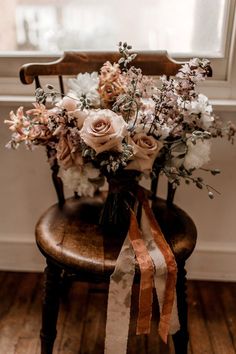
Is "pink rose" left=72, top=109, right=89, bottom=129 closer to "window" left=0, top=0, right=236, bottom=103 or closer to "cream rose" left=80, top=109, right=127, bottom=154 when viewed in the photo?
"cream rose" left=80, top=109, right=127, bottom=154

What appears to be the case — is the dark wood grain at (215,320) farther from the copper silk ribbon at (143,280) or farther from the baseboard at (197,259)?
the copper silk ribbon at (143,280)

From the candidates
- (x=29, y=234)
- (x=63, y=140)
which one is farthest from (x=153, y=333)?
(x=63, y=140)

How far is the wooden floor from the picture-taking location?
1.44 m

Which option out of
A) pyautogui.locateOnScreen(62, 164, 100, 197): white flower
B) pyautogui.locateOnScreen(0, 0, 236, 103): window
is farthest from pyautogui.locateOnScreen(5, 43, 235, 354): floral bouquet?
pyautogui.locateOnScreen(0, 0, 236, 103): window

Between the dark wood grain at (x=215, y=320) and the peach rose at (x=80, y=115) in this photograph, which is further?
the dark wood grain at (x=215, y=320)

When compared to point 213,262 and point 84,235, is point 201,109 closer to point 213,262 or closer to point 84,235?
point 84,235

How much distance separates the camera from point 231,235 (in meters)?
1.71

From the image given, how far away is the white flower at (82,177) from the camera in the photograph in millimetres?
1106

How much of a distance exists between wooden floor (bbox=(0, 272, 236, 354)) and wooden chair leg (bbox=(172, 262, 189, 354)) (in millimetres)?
154

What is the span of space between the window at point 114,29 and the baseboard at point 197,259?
0.62 meters

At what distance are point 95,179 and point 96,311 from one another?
667mm

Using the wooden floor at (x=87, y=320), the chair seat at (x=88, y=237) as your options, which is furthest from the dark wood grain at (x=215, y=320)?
the chair seat at (x=88, y=237)

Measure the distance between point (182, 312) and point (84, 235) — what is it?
0.37 metres

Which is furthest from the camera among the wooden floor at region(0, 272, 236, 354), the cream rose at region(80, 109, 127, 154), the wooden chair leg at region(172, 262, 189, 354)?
the wooden floor at region(0, 272, 236, 354)
